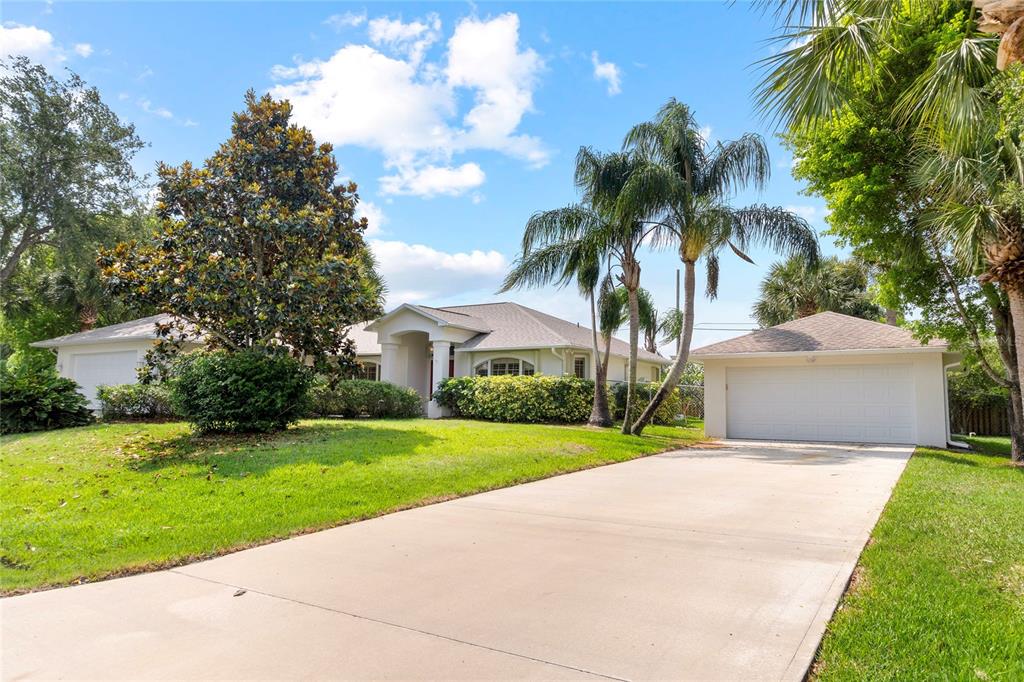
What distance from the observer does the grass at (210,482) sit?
17.7ft

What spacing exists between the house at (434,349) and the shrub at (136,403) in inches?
143

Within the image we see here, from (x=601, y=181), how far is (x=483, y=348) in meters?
8.65

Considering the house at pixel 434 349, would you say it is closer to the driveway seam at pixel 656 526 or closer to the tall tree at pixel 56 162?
the tall tree at pixel 56 162

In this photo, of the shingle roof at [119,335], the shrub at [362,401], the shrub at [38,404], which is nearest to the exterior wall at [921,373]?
the shrub at [362,401]

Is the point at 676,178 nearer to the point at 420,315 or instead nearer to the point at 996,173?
the point at 996,173

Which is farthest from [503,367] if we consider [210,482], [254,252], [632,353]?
[210,482]

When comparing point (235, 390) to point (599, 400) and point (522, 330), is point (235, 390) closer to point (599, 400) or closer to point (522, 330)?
point (599, 400)

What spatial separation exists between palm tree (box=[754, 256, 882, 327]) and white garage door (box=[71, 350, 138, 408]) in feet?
84.8

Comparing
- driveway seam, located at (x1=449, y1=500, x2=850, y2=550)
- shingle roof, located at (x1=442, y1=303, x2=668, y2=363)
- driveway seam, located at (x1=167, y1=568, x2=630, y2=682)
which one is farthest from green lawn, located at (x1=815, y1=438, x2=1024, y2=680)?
shingle roof, located at (x1=442, y1=303, x2=668, y2=363)

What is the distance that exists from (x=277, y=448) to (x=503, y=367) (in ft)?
43.3

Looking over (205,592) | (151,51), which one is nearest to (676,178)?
(151,51)

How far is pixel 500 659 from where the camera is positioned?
3273 millimetres

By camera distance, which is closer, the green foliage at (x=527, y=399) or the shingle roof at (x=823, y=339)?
the shingle roof at (x=823, y=339)

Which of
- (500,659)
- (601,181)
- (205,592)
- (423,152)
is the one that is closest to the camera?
(500,659)
